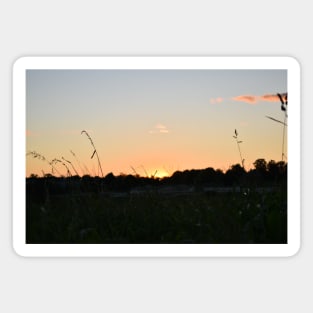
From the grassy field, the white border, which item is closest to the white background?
the white border

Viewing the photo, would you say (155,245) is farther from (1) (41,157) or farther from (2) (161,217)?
(1) (41,157)

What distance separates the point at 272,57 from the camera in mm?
12781

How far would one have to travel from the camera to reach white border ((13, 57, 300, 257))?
12734 mm

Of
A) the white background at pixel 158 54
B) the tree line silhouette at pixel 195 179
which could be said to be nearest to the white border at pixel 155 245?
the white background at pixel 158 54

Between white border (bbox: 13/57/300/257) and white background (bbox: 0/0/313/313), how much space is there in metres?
0.05

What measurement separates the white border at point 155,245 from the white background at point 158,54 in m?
0.05

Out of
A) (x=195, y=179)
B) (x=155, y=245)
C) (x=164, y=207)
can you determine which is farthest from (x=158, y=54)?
(x=155, y=245)

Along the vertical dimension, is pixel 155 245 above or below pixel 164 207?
below

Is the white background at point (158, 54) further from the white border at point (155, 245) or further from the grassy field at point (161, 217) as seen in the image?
the grassy field at point (161, 217)

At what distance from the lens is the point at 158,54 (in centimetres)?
1279

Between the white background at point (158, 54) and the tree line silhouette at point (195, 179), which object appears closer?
the white background at point (158, 54)

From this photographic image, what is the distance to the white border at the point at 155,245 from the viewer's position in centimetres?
1273

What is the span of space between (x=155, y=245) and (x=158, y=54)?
138 centimetres
